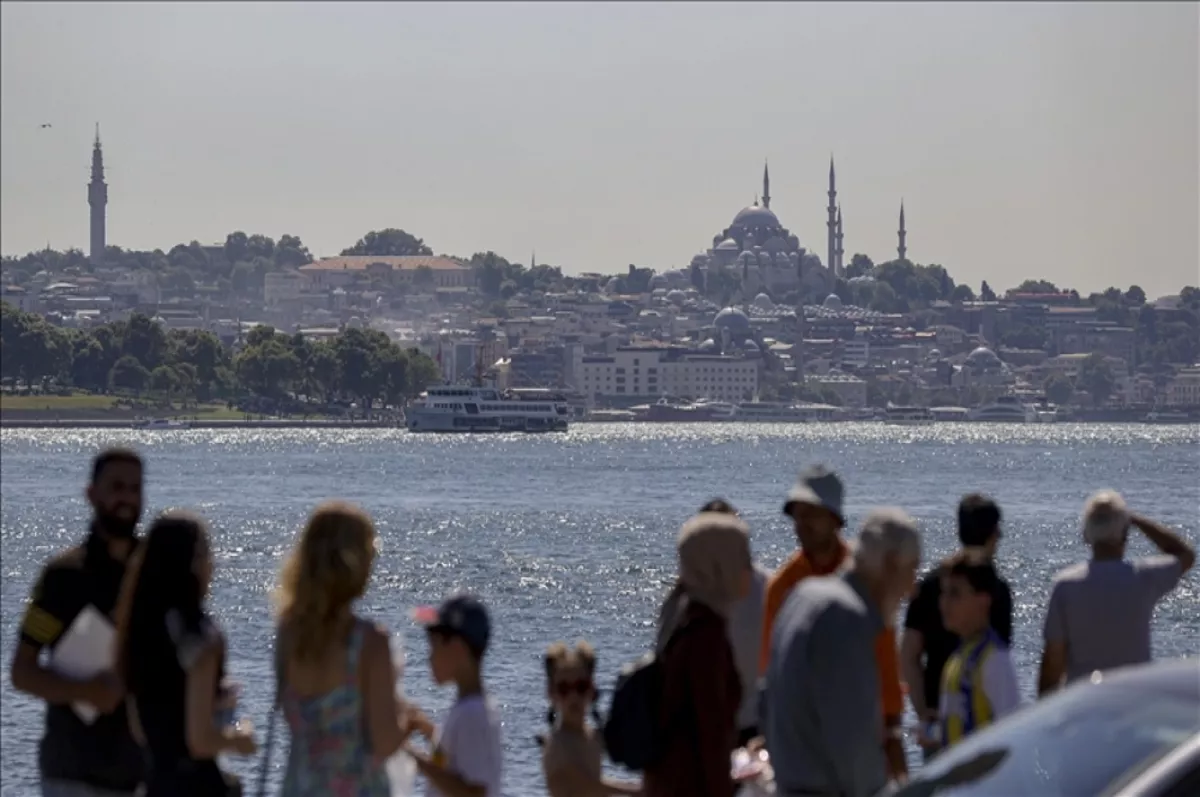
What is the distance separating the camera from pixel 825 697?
4762 mm

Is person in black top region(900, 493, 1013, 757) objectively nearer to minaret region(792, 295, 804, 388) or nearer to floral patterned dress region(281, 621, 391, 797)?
floral patterned dress region(281, 621, 391, 797)

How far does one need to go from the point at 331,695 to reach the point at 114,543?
2.19 feet

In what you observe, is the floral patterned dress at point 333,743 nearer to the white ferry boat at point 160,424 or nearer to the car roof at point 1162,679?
the car roof at point 1162,679

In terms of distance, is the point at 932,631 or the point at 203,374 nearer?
the point at 932,631

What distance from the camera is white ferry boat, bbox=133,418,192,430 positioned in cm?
11275

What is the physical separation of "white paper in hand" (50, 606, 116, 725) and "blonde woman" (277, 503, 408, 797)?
45 centimetres

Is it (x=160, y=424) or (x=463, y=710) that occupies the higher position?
(x=463, y=710)

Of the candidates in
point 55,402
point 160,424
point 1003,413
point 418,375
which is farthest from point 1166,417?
→ point 55,402

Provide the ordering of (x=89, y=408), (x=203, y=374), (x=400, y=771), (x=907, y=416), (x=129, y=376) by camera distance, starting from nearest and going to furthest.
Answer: (x=400, y=771), (x=89, y=408), (x=129, y=376), (x=203, y=374), (x=907, y=416)

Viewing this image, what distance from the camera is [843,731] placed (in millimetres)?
4766

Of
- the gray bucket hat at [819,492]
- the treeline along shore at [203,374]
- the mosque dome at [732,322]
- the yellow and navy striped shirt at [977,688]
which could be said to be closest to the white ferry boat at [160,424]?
the treeline along shore at [203,374]

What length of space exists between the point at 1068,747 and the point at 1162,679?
0.18 meters

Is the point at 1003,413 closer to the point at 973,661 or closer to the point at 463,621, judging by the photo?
the point at 973,661

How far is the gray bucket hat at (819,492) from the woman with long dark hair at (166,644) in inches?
58.0
